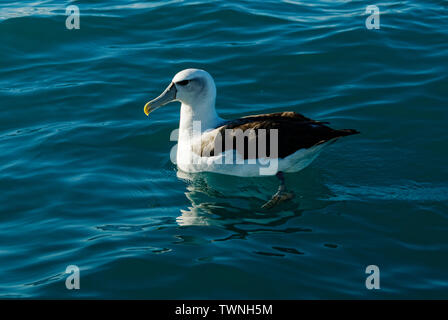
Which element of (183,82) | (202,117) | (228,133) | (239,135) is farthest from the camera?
(202,117)

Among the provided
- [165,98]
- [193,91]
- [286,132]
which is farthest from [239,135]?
[165,98]

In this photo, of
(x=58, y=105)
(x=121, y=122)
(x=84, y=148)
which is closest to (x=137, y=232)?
(x=84, y=148)

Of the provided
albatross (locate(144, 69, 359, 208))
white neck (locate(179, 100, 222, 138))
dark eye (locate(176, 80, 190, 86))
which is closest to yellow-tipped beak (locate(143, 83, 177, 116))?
albatross (locate(144, 69, 359, 208))

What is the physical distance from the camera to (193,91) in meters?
9.78

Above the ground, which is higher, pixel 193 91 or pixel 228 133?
pixel 193 91

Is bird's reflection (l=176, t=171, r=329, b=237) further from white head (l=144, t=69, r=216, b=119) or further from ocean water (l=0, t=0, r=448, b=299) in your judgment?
white head (l=144, t=69, r=216, b=119)

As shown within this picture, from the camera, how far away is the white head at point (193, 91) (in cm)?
970

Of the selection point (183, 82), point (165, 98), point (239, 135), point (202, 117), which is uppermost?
point (183, 82)

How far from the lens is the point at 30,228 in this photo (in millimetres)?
8547

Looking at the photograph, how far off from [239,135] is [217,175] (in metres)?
0.88

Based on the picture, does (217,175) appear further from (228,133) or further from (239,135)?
(239,135)

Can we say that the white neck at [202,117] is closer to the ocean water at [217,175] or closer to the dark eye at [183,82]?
the dark eye at [183,82]

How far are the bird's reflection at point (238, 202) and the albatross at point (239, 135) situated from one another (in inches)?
A: 5.5

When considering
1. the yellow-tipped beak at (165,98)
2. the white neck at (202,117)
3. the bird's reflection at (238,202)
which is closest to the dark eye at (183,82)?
the yellow-tipped beak at (165,98)
